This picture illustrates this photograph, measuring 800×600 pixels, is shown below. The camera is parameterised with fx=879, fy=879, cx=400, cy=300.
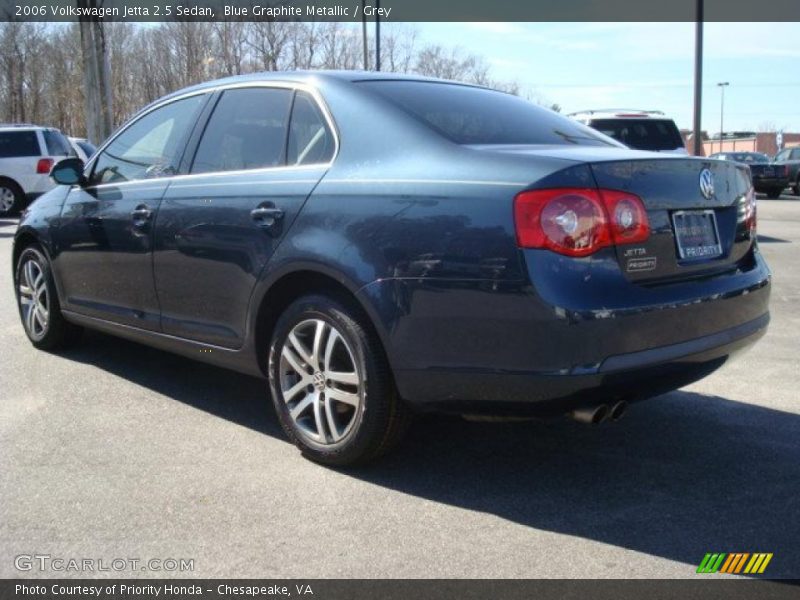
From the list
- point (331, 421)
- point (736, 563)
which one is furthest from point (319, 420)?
point (736, 563)

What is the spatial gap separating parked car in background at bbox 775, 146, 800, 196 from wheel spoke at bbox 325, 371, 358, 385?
87.2 feet

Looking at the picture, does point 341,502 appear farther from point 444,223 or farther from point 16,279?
point 16,279


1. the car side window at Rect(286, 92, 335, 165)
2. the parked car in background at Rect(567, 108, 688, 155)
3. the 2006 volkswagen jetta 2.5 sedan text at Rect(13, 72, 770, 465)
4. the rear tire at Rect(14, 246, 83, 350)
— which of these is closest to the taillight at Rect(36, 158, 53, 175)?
the parked car in background at Rect(567, 108, 688, 155)

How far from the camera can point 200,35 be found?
38.5m

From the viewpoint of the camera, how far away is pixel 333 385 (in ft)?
12.3

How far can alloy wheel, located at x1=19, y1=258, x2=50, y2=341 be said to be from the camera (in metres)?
5.80

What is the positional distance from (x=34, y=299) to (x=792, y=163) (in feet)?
87.7

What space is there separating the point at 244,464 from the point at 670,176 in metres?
2.17

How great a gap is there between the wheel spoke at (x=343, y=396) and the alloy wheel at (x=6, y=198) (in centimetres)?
1742

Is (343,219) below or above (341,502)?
above

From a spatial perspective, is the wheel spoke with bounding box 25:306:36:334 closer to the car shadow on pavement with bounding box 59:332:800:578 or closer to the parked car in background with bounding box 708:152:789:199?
the car shadow on pavement with bounding box 59:332:800:578

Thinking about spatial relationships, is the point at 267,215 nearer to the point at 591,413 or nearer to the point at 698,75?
the point at 591,413

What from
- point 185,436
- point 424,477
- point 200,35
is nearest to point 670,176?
point 424,477

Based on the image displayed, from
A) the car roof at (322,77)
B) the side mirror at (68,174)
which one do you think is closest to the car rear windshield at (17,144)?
the side mirror at (68,174)
